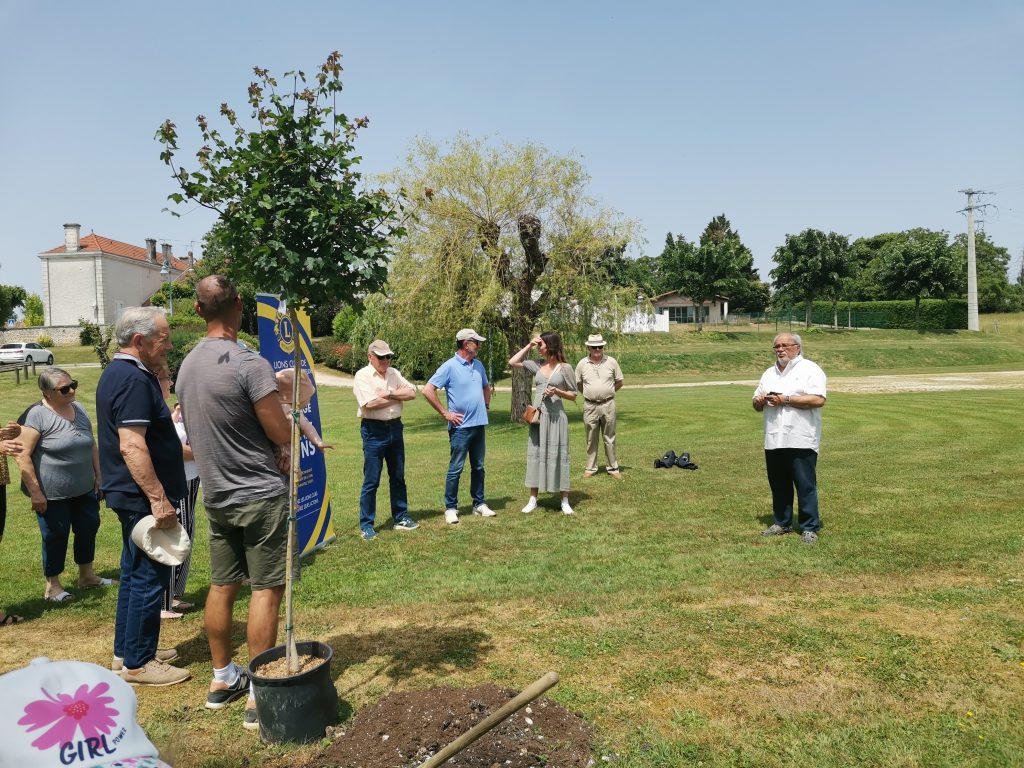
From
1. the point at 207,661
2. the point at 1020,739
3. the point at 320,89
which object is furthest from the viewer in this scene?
the point at 207,661

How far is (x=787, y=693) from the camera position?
167 inches

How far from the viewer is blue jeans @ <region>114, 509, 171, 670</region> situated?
4.66m

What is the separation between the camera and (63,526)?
657 cm

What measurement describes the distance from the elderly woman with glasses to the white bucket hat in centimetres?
538

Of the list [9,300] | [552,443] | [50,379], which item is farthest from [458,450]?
[9,300]

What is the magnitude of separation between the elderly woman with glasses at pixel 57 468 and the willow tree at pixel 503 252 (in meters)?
13.8

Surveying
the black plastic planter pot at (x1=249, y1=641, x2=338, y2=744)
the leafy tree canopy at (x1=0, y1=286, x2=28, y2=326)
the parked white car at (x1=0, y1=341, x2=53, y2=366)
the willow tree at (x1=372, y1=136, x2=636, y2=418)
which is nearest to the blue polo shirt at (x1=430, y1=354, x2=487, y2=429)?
the black plastic planter pot at (x1=249, y1=641, x2=338, y2=744)

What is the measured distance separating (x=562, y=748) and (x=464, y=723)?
52cm

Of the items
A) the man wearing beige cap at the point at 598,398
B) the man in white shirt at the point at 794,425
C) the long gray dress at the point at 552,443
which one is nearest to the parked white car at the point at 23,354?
the man wearing beige cap at the point at 598,398

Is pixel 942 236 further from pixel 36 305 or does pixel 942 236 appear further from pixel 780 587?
pixel 36 305

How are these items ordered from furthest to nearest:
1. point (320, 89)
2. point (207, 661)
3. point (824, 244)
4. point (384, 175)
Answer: point (824, 244), point (384, 175), point (207, 661), point (320, 89)

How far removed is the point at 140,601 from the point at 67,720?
10.9 ft

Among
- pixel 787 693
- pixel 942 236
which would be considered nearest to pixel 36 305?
pixel 942 236

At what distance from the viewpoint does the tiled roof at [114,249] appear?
71125 millimetres
